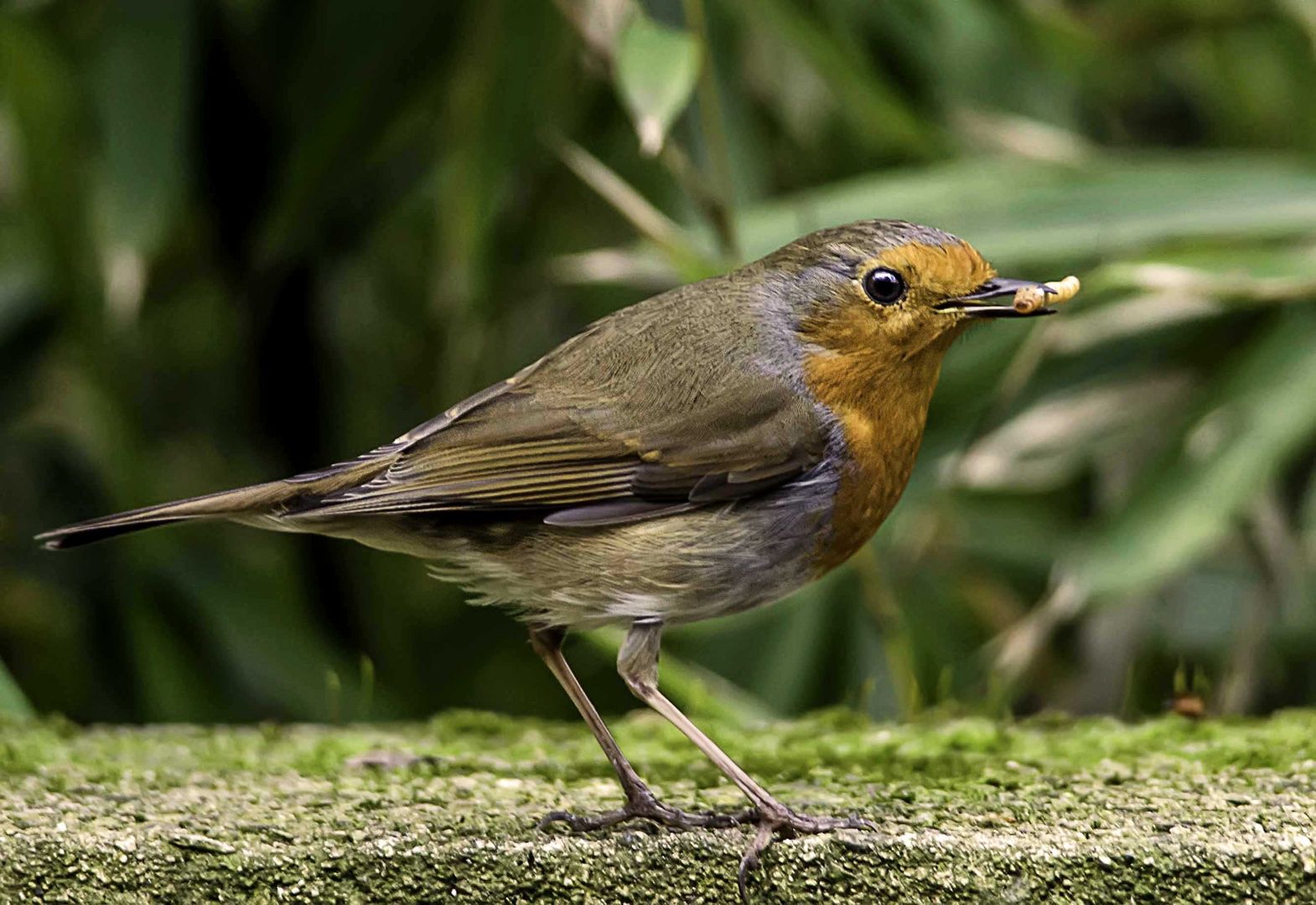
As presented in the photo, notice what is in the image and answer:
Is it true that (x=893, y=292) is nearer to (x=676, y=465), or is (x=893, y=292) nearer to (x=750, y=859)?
(x=676, y=465)

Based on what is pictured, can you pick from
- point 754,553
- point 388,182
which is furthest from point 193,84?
point 754,553

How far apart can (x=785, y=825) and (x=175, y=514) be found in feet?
3.07

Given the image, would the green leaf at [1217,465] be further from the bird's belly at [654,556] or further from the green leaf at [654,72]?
the green leaf at [654,72]

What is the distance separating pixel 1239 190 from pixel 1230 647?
1.27m

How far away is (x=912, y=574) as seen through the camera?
4559 mm

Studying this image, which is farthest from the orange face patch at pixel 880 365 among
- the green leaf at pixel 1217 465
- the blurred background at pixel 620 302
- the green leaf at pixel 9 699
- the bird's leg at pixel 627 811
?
the green leaf at pixel 9 699

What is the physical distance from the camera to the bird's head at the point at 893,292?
2582 millimetres

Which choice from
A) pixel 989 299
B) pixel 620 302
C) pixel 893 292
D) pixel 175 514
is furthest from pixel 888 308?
pixel 620 302

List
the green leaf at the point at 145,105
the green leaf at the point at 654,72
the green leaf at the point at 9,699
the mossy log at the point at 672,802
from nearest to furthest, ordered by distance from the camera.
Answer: the mossy log at the point at 672,802, the green leaf at the point at 9,699, the green leaf at the point at 654,72, the green leaf at the point at 145,105

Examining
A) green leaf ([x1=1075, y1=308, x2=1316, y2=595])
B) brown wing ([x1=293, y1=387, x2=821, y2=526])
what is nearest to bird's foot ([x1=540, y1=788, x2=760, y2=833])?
brown wing ([x1=293, y1=387, x2=821, y2=526])

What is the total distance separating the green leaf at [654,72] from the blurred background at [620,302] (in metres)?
0.01

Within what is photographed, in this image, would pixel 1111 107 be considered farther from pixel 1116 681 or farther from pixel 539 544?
pixel 539 544

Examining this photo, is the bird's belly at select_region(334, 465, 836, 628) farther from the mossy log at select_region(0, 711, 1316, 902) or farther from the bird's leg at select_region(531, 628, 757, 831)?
the mossy log at select_region(0, 711, 1316, 902)

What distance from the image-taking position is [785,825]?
223 cm
